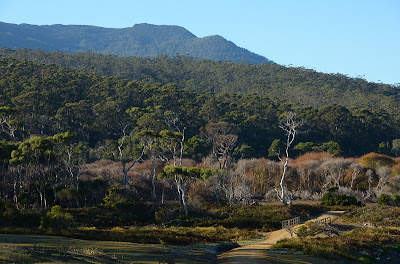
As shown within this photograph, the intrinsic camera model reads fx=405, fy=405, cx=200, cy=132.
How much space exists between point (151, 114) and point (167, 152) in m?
9.70

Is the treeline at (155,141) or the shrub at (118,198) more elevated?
the treeline at (155,141)

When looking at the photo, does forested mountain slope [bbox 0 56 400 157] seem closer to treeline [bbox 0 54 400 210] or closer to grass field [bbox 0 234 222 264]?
treeline [bbox 0 54 400 210]

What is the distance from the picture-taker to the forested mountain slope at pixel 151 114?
65.8 m

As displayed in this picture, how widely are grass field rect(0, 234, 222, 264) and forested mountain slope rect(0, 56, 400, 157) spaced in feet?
133

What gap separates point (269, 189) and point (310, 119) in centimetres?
3767

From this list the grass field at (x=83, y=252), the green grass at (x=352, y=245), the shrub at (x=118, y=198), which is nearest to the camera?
the grass field at (x=83, y=252)

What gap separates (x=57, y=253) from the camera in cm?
1288

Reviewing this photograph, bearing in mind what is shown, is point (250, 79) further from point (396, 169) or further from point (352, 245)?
point (352, 245)

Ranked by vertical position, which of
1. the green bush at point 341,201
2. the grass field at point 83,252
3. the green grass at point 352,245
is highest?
the grass field at point 83,252

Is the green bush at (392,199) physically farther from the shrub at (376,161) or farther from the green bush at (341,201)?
the shrub at (376,161)

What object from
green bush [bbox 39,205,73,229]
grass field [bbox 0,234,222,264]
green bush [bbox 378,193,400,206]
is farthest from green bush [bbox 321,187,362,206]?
green bush [bbox 39,205,73,229]

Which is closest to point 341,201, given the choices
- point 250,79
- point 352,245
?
point 352,245

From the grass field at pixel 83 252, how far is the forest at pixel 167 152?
3326 millimetres

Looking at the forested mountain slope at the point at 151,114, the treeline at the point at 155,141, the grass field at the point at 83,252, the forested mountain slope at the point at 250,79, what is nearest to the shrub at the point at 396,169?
the treeline at the point at 155,141
